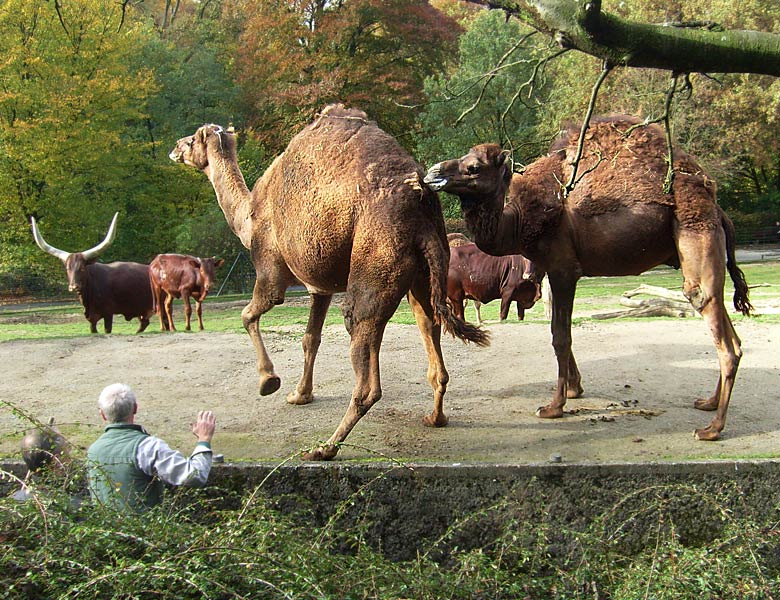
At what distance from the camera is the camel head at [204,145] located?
7984 mm

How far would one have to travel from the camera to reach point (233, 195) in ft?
24.7

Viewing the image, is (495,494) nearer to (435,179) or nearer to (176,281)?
(435,179)

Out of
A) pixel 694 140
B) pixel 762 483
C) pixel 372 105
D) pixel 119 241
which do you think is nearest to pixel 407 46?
pixel 372 105

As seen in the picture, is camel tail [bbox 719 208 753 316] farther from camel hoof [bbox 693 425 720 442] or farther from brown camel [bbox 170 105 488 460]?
brown camel [bbox 170 105 488 460]

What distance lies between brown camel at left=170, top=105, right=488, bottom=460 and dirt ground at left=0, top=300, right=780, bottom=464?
19.7 inches

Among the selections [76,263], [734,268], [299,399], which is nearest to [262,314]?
[299,399]

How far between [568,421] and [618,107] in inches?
1007

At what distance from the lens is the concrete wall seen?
4.87 metres

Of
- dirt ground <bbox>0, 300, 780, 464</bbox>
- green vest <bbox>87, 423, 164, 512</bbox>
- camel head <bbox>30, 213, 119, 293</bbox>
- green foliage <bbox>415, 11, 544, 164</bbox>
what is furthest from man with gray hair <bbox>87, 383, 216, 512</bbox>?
green foliage <bbox>415, 11, 544, 164</bbox>

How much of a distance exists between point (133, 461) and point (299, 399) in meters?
3.09

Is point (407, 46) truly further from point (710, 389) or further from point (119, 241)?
point (710, 389)

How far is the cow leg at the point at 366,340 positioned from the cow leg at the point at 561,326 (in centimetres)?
150

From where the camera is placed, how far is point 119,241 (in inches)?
1210

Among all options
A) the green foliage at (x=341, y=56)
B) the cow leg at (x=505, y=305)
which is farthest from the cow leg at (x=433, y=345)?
the green foliage at (x=341, y=56)
